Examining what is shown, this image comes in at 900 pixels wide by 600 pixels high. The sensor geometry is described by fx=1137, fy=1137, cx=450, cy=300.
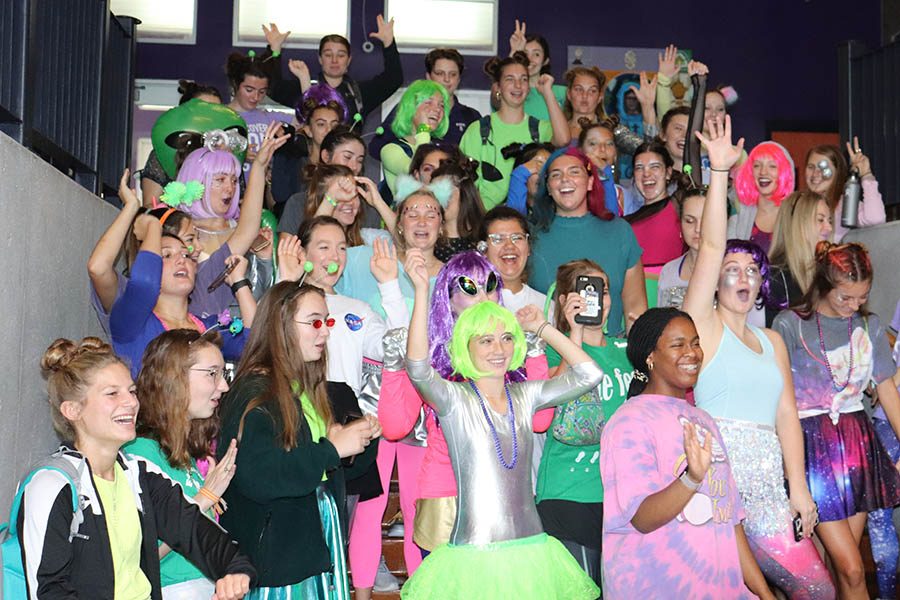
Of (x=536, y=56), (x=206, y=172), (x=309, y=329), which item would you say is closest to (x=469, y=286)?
(x=309, y=329)

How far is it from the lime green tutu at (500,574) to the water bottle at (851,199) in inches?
148

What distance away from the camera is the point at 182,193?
509 cm

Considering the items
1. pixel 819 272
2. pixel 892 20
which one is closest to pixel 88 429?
pixel 819 272

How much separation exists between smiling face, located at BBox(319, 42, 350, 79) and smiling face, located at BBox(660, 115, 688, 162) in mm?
2262

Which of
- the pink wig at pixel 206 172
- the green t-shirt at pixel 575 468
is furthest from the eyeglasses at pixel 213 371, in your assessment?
the pink wig at pixel 206 172

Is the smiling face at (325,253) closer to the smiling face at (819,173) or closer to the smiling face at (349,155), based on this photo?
the smiling face at (349,155)

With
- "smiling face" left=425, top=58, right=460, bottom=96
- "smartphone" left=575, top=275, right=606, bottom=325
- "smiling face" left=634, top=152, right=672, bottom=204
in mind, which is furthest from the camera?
"smiling face" left=425, top=58, right=460, bottom=96

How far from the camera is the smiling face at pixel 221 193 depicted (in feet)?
17.5

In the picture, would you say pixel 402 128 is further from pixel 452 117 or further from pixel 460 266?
pixel 460 266

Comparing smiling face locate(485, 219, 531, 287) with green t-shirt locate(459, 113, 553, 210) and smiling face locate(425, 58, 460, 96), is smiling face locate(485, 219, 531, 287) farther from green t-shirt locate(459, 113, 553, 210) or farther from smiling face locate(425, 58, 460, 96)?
smiling face locate(425, 58, 460, 96)

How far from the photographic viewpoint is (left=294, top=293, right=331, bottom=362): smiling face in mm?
3781

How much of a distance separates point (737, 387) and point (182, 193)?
255 cm

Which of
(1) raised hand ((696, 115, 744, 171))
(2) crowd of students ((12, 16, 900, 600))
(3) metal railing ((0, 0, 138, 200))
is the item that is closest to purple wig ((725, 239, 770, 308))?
(2) crowd of students ((12, 16, 900, 600))

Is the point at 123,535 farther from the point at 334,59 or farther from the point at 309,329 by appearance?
the point at 334,59
